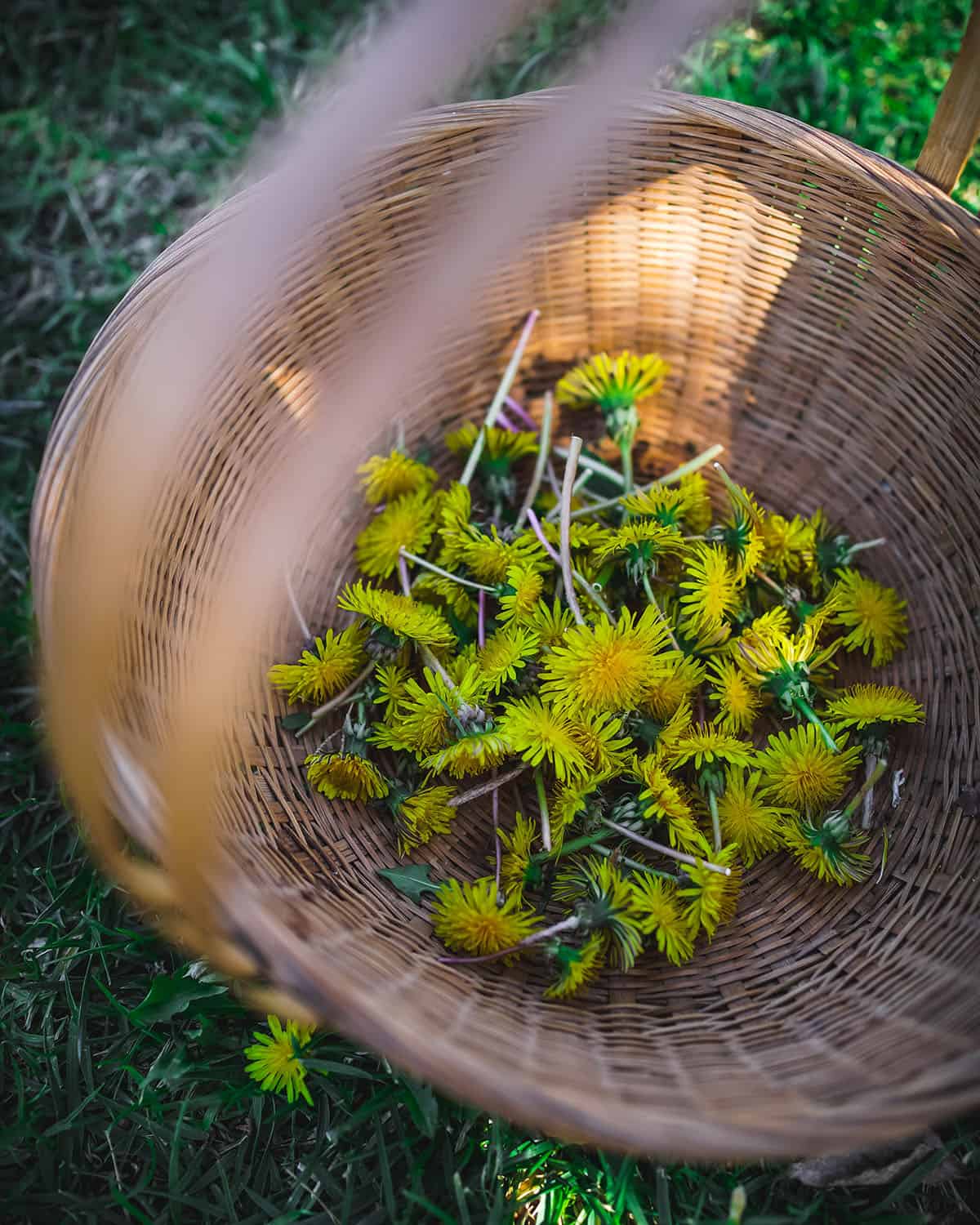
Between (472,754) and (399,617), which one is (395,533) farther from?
(472,754)

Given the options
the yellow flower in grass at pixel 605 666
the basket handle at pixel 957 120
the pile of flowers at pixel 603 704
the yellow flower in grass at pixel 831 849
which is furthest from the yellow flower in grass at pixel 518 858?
the basket handle at pixel 957 120

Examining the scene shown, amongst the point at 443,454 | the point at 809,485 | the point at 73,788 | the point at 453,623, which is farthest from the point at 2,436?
the point at 809,485

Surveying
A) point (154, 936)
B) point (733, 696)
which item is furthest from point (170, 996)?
point (733, 696)

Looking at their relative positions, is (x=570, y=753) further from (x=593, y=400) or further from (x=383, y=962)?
(x=593, y=400)

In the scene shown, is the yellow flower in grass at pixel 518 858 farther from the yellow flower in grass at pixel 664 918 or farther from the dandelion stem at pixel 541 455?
the dandelion stem at pixel 541 455

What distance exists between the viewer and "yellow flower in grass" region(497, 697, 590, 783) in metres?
0.83

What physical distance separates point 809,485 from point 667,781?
0.42m

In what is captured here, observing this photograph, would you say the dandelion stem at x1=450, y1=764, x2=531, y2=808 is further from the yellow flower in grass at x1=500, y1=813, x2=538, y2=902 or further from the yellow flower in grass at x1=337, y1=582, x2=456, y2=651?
the yellow flower in grass at x1=337, y1=582, x2=456, y2=651

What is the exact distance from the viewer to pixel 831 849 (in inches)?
33.0

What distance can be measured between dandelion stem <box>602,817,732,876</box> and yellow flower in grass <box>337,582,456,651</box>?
223 mm

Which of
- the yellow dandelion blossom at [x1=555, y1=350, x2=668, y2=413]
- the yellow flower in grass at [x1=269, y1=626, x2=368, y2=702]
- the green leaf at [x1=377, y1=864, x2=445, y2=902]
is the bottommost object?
the green leaf at [x1=377, y1=864, x2=445, y2=902]

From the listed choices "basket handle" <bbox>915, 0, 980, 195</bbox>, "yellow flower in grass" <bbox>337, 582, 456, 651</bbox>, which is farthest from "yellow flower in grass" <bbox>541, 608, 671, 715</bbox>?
"basket handle" <bbox>915, 0, 980, 195</bbox>

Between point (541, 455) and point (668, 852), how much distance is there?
456mm

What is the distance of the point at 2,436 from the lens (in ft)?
4.13
